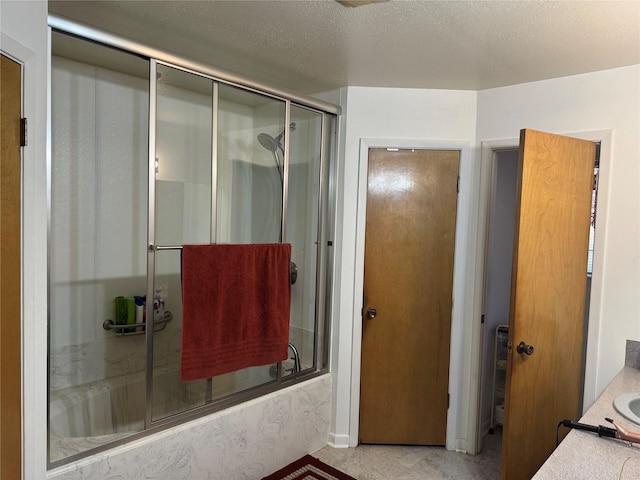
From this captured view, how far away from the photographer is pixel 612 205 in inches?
86.5

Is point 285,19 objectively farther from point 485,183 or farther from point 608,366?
point 608,366

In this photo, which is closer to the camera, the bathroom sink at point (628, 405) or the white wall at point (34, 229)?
the white wall at point (34, 229)

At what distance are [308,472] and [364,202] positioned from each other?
5.42ft

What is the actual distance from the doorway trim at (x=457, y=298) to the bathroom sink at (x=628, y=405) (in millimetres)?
994

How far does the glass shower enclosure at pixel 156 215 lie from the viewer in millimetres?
2098

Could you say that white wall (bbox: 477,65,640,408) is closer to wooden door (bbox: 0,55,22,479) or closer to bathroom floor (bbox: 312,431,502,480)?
bathroom floor (bbox: 312,431,502,480)

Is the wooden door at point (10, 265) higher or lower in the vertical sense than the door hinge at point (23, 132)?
lower

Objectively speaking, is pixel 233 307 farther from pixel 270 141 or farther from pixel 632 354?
pixel 632 354

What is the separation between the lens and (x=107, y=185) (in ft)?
8.38

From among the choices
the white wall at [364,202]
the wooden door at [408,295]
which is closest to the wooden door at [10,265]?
the white wall at [364,202]

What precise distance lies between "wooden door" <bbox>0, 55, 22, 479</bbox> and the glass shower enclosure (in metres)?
0.61

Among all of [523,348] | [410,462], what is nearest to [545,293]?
[523,348]

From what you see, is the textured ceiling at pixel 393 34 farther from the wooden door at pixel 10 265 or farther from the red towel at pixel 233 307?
the red towel at pixel 233 307

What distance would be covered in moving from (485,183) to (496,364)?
139 cm
